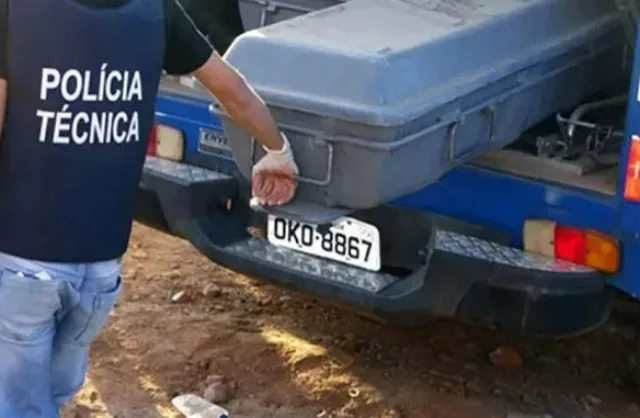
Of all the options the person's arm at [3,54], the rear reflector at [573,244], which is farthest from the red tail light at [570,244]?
the person's arm at [3,54]

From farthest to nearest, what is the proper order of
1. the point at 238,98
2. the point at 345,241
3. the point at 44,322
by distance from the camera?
the point at 345,241, the point at 238,98, the point at 44,322

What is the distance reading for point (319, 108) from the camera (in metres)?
3.12

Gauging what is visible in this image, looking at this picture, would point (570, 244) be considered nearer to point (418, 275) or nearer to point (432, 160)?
point (418, 275)

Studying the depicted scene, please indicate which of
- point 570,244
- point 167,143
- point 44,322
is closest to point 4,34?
point 44,322

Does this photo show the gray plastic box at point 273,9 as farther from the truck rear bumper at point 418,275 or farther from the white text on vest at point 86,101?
the white text on vest at point 86,101

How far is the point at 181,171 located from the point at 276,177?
3.57ft

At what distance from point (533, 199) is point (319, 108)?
2.81ft

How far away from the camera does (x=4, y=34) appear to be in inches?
99.0

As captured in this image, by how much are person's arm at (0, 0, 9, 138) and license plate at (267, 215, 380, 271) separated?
1.41m

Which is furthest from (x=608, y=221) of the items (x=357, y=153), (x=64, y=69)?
(x=64, y=69)

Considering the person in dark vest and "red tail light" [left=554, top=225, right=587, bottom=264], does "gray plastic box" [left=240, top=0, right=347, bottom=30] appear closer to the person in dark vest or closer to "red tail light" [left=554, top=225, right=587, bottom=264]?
"red tail light" [left=554, top=225, right=587, bottom=264]

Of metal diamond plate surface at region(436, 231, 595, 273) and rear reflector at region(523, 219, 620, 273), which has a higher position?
rear reflector at region(523, 219, 620, 273)

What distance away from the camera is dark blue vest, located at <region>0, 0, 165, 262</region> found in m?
2.52

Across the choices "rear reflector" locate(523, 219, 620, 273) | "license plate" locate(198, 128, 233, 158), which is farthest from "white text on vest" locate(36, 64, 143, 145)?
"license plate" locate(198, 128, 233, 158)
